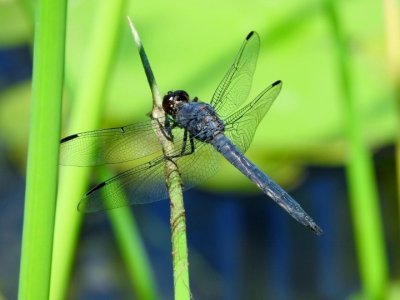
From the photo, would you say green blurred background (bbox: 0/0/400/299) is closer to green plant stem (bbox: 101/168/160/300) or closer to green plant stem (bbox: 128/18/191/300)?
green plant stem (bbox: 101/168/160/300)

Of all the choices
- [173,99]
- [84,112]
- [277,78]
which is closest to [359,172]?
[173,99]

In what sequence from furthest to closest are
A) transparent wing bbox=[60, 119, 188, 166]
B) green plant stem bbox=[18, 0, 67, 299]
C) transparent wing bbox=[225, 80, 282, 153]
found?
transparent wing bbox=[225, 80, 282, 153]
transparent wing bbox=[60, 119, 188, 166]
green plant stem bbox=[18, 0, 67, 299]

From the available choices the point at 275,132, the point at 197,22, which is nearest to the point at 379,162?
the point at 275,132

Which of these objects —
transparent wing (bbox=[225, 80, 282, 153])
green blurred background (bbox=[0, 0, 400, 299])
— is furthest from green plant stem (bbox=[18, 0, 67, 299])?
green blurred background (bbox=[0, 0, 400, 299])

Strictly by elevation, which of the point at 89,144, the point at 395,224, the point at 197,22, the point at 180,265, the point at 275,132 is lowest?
the point at 180,265

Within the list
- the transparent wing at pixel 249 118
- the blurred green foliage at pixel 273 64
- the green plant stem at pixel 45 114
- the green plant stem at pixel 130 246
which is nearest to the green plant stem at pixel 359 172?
the transparent wing at pixel 249 118

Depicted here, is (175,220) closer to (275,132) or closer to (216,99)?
(216,99)
